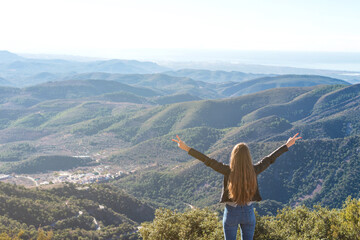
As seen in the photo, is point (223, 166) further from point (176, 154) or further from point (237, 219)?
point (176, 154)

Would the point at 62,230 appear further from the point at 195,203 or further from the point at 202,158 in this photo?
the point at 195,203

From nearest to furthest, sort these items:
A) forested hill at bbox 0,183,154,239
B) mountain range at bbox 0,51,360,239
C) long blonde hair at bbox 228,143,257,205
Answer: long blonde hair at bbox 228,143,257,205, forested hill at bbox 0,183,154,239, mountain range at bbox 0,51,360,239

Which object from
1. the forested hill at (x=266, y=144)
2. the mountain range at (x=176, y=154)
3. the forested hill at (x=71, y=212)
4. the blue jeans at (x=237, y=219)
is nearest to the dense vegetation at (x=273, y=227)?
the blue jeans at (x=237, y=219)

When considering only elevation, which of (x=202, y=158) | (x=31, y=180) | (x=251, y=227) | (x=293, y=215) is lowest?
(x=31, y=180)

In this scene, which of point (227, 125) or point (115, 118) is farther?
point (115, 118)

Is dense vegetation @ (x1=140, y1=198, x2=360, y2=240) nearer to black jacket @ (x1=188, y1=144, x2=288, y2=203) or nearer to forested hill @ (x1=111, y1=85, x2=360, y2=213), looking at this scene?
black jacket @ (x1=188, y1=144, x2=288, y2=203)

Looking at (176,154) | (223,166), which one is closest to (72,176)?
(176,154)

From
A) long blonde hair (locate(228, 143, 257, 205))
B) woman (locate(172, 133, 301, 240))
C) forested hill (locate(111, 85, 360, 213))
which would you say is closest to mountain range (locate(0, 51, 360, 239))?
forested hill (locate(111, 85, 360, 213))

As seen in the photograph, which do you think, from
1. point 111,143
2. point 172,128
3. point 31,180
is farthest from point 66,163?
point 172,128
